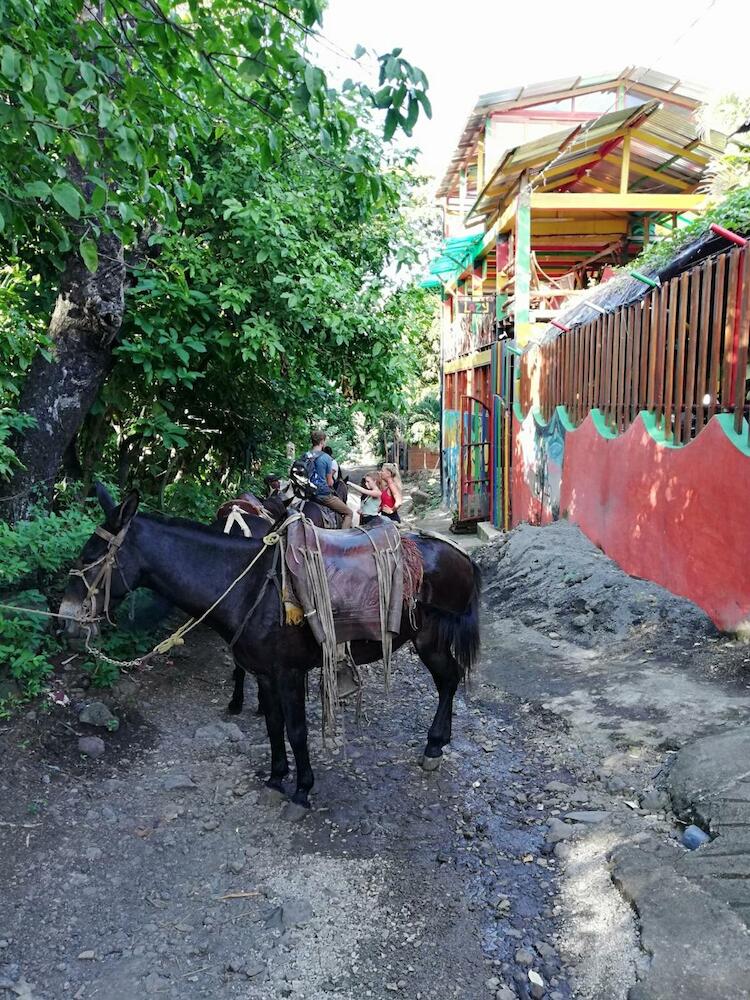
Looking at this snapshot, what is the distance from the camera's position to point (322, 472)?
28.1 ft

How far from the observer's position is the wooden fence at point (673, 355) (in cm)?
574

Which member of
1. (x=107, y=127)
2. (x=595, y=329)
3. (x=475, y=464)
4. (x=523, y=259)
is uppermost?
(x=523, y=259)

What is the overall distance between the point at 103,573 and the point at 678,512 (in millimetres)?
4804

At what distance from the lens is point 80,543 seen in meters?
4.96

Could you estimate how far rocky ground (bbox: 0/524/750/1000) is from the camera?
286 centimetres

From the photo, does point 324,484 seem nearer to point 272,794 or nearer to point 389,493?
point 389,493

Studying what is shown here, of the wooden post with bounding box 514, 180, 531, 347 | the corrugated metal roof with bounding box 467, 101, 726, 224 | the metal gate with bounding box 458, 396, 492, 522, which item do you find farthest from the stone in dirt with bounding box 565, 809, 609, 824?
the metal gate with bounding box 458, 396, 492, 522

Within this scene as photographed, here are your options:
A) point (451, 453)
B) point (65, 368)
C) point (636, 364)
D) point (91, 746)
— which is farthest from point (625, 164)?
point (91, 746)

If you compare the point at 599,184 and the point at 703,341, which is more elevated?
the point at 599,184

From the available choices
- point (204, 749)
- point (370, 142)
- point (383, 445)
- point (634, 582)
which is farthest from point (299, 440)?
point (383, 445)

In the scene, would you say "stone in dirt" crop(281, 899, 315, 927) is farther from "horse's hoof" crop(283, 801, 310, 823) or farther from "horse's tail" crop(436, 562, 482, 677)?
"horse's tail" crop(436, 562, 482, 677)

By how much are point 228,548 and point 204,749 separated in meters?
1.54

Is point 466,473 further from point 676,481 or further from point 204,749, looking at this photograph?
point 204,749

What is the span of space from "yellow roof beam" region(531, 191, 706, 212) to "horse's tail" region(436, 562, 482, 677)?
9.21m
